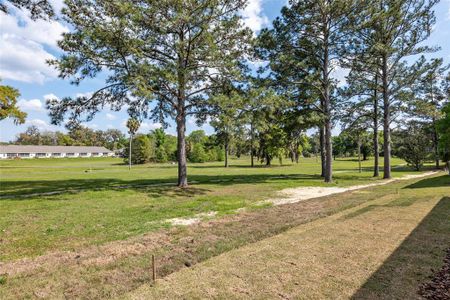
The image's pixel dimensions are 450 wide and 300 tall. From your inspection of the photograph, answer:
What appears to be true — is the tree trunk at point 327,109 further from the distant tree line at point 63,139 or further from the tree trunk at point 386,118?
the distant tree line at point 63,139

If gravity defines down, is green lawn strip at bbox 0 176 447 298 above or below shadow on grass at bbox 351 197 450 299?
below

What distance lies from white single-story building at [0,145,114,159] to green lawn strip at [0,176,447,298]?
110 m

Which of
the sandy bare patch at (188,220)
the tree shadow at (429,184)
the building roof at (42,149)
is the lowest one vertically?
the sandy bare patch at (188,220)

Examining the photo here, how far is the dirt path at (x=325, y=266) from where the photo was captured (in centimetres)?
418

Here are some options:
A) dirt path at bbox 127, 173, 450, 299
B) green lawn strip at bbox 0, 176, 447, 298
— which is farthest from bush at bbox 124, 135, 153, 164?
dirt path at bbox 127, 173, 450, 299

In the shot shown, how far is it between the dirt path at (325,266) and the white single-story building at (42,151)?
11209 centimetres

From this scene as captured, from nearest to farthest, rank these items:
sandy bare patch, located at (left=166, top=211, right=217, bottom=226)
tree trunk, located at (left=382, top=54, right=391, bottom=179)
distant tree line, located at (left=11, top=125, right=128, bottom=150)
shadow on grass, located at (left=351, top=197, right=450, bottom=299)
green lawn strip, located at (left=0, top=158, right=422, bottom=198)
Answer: shadow on grass, located at (left=351, top=197, right=450, bottom=299)
sandy bare patch, located at (left=166, top=211, right=217, bottom=226)
green lawn strip, located at (left=0, top=158, right=422, bottom=198)
tree trunk, located at (left=382, top=54, right=391, bottom=179)
distant tree line, located at (left=11, top=125, right=128, bottom=150)

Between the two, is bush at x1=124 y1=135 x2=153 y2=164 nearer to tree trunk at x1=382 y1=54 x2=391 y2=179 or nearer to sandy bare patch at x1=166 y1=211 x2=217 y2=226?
tree trunk at x1=382 y1=54 x2=391 y2=179

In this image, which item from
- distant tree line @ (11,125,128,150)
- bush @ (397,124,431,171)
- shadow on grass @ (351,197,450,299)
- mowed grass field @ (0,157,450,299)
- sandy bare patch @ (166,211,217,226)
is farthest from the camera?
distant tree line @ (11,125,128,150)

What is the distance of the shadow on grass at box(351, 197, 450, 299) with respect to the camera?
414cm

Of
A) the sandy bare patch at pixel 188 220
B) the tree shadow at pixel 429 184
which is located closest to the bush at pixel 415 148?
the tree shadow at pixel 429 184

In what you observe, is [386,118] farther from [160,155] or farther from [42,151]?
[42,151]

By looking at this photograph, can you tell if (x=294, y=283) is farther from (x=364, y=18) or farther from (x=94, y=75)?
(x=364, y=18)

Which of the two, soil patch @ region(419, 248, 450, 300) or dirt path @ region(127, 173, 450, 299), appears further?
dirt path @ region(127, 173, 450, 299)
